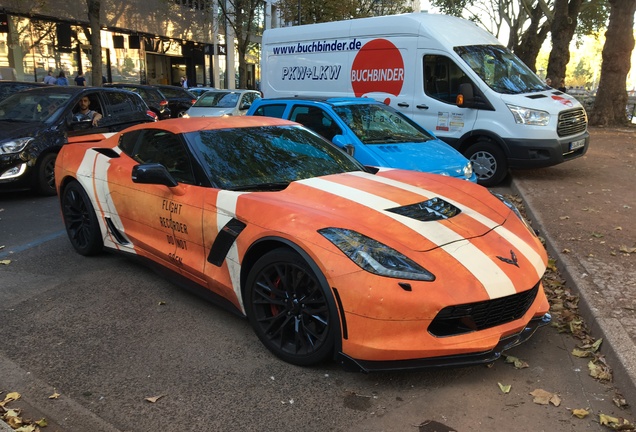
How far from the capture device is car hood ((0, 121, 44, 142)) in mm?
Answer: 7367

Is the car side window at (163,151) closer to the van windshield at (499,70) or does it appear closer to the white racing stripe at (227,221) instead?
the white racing stripe at (227,221)

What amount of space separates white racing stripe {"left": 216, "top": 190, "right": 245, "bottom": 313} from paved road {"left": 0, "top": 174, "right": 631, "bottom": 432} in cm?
43

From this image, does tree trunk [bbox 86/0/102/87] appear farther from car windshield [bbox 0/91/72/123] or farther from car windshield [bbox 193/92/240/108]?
car windshield [bbox 0/91/72/123]

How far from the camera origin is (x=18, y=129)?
7562 millimetres

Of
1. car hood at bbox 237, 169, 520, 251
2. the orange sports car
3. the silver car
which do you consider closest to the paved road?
the orange sports car

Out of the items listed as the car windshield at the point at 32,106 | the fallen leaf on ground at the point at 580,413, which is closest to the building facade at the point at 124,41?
the car windshield at the point at 32,106

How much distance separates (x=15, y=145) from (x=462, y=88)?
22.6ft

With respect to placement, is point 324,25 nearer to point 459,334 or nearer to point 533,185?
point 533,185

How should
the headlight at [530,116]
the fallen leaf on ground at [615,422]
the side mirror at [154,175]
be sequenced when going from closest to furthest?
the fallen leaf on ground at [615,422], the side mirror at [154,175], the headlight at [530,116]

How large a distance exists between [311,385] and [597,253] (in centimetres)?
341

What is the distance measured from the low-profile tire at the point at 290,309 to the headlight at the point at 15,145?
565 centimetres

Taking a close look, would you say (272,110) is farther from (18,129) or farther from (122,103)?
(18,129)

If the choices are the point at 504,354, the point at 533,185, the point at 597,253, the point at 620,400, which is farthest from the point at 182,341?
the point at 533,185

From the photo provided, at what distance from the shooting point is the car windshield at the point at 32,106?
809 cm
